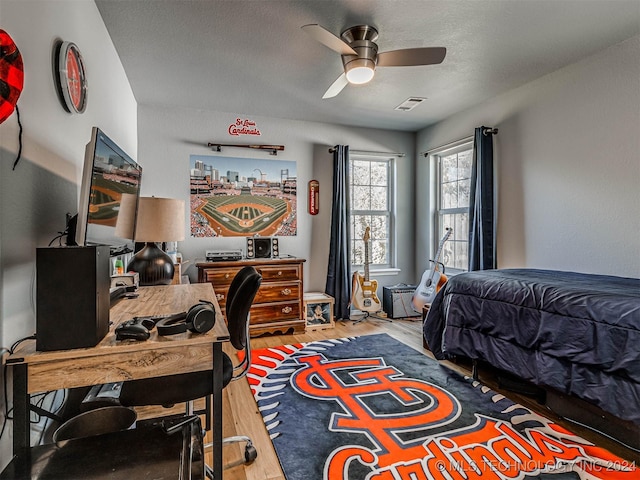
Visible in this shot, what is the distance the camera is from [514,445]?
5.90ft

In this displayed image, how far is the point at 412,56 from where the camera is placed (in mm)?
2270

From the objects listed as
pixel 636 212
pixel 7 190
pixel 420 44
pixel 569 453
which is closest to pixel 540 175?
pixel 636 212

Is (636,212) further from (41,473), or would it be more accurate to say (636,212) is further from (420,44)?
(41,473)

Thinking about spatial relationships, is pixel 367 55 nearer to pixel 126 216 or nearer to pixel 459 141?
pixel 126 216

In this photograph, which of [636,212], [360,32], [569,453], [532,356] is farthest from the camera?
[636,212]

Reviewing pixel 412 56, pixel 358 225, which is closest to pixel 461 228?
pixel 358 225

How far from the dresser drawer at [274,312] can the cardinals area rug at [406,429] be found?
0.83 meters

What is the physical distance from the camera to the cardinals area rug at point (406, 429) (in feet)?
5.35

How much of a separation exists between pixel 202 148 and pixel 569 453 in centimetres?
396

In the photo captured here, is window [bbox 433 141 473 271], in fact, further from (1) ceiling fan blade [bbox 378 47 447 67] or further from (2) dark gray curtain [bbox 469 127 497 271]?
(1) ceiling fan blade [bbox 378 47 447 67]

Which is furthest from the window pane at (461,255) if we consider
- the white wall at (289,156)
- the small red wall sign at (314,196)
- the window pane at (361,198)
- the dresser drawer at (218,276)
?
the dresser drawer at (218,276)

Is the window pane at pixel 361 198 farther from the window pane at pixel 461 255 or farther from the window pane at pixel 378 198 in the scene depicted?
the window pane at pixel 461 255

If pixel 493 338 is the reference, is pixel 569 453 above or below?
below

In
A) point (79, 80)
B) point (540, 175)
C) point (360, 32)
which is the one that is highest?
point (360, 32)
